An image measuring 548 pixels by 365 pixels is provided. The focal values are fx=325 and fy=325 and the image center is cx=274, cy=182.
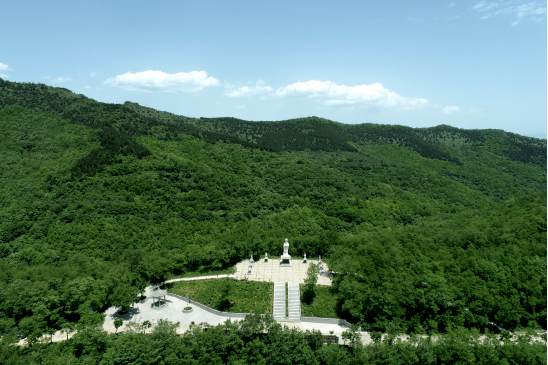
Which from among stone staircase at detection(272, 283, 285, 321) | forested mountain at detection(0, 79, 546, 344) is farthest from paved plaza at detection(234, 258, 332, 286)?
forested mountain at detection(0, 79, 546, 344)

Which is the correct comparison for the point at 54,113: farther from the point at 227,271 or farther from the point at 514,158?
the point at 514,158

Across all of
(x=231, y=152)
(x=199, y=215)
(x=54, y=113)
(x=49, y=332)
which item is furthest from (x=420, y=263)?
(x=54, y=113)

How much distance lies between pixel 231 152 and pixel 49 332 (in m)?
69.4

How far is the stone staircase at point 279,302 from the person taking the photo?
3807 cm

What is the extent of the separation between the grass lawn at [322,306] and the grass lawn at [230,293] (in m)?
4.51

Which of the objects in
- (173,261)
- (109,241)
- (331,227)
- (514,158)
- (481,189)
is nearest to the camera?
(173,261)

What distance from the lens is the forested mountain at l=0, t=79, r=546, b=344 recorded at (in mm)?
36312

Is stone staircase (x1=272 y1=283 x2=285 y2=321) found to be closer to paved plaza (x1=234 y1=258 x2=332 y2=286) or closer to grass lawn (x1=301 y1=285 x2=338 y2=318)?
paved plaza (x1=234 y1=258 x2=332 y2=286)

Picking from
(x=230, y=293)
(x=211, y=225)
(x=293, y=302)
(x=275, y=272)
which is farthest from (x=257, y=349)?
(x=211, y=225)

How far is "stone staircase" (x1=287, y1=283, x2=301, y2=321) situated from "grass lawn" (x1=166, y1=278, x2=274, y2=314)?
2245 millimetres

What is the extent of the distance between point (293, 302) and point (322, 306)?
355cm

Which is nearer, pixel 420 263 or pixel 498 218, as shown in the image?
pixel 420 263

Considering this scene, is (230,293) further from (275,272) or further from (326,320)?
(326,320)

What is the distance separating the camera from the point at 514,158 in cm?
17700
